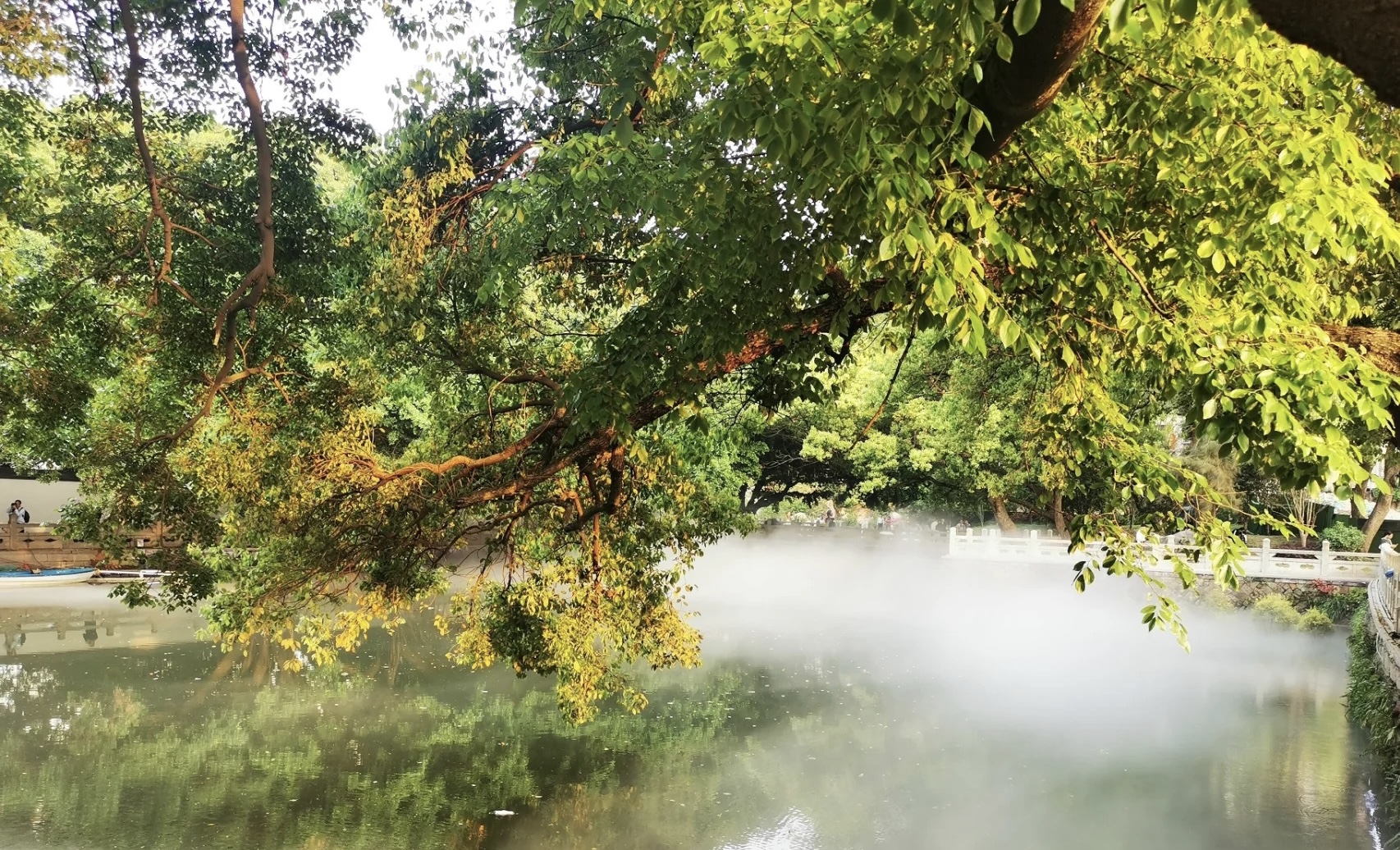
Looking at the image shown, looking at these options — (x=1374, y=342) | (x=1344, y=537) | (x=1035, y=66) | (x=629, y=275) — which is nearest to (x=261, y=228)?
(x=629, y=275)

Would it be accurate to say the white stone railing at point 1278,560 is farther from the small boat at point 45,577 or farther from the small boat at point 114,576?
the small boat at point 45,577

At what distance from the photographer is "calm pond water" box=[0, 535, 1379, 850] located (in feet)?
26.4

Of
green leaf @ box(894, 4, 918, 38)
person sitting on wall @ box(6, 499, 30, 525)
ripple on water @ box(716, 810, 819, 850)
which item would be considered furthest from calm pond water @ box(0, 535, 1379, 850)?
green leaf @ box(894, 4, 918, 38)

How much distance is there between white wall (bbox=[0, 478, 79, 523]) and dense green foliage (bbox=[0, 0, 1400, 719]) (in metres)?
15.5

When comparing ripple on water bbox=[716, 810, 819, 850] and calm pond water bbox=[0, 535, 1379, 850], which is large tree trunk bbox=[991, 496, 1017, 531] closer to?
calm pond water bbox=[0, 535, 1379, 850]

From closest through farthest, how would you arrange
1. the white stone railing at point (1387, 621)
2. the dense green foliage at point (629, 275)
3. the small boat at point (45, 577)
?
the dense green foliage at point (629, 275) → the white stone railing at point (1387, 621) → the small boat at point (45, 577)

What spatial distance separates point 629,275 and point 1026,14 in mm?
4121

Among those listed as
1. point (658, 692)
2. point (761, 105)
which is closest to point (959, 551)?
point (658, 692)

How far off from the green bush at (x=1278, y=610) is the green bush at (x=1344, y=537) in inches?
65.7

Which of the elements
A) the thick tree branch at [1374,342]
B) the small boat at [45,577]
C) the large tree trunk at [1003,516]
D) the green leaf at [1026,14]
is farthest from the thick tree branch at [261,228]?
the large tree trunk at [1003,516]

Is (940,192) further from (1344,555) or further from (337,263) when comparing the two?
(1344,555)

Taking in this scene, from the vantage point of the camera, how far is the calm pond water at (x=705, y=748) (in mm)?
8055

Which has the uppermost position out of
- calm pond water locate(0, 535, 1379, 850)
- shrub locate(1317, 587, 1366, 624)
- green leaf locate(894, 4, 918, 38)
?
green leaf locate(894, 4, 918, 38)

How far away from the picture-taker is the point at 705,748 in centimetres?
1033
